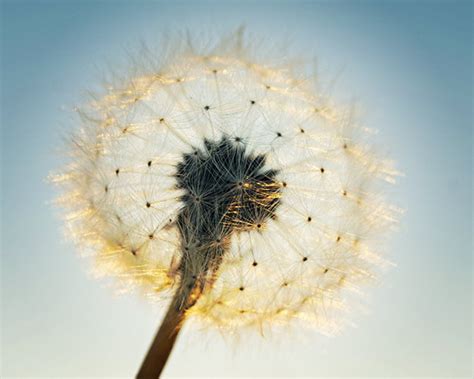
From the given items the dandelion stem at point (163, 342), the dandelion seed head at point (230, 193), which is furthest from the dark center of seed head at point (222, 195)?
the dandelion stem at point (163, 342)

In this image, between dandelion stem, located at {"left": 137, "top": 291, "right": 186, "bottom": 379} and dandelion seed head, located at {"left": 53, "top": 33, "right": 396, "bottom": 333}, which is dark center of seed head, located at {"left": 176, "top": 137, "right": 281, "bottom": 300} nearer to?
dandelion seed head, located at {"left": 53, "top": 33, "right": 396, "bottom": 333}

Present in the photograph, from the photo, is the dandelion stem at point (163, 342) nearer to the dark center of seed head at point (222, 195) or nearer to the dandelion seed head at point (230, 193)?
the dandelion seed head at point (230, 193)

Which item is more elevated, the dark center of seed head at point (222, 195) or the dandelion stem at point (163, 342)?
the dark center of seed head at point (222, 195)

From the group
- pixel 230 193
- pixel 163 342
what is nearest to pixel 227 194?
pixel 230 193

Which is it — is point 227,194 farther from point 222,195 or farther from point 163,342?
point 163,342

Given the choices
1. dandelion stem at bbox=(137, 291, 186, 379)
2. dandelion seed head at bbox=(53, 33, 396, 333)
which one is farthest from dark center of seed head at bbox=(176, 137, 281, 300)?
dandelion stem at bbox=(137, 291, 186, 379)

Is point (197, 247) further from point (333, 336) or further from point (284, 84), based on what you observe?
point (284, 84)
